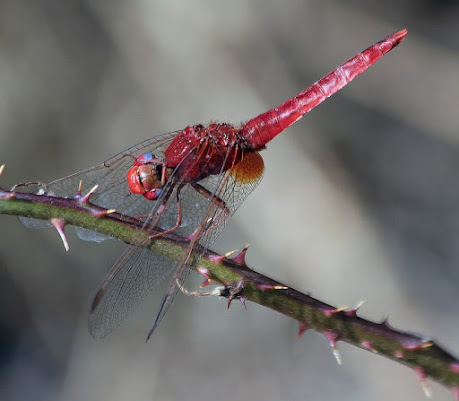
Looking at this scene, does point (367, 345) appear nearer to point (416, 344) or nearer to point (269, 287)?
point (416, 344)

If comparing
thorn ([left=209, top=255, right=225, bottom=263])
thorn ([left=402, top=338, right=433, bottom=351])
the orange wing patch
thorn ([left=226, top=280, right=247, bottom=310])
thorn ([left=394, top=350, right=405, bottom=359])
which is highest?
the orange wing patch

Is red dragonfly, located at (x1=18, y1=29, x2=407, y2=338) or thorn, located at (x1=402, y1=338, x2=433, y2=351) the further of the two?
red dragonfly, located at (x1=18, y1=29, x2=407, y2=338)

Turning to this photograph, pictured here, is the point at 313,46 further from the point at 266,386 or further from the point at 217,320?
the point at 266,386

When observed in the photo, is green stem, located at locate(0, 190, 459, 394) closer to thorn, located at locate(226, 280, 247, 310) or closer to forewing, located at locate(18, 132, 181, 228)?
thorn, located at locate(226, 280, 247, 310)

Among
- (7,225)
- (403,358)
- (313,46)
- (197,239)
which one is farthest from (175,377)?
(313,46)

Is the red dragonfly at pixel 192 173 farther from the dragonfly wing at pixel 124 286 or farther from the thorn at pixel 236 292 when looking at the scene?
the thorn at pixel 236 292

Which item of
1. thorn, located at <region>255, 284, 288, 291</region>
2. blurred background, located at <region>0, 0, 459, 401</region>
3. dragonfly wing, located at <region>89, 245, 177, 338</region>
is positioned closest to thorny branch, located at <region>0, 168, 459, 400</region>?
thorn, located at <region>255, 284, 288, 291</region>
